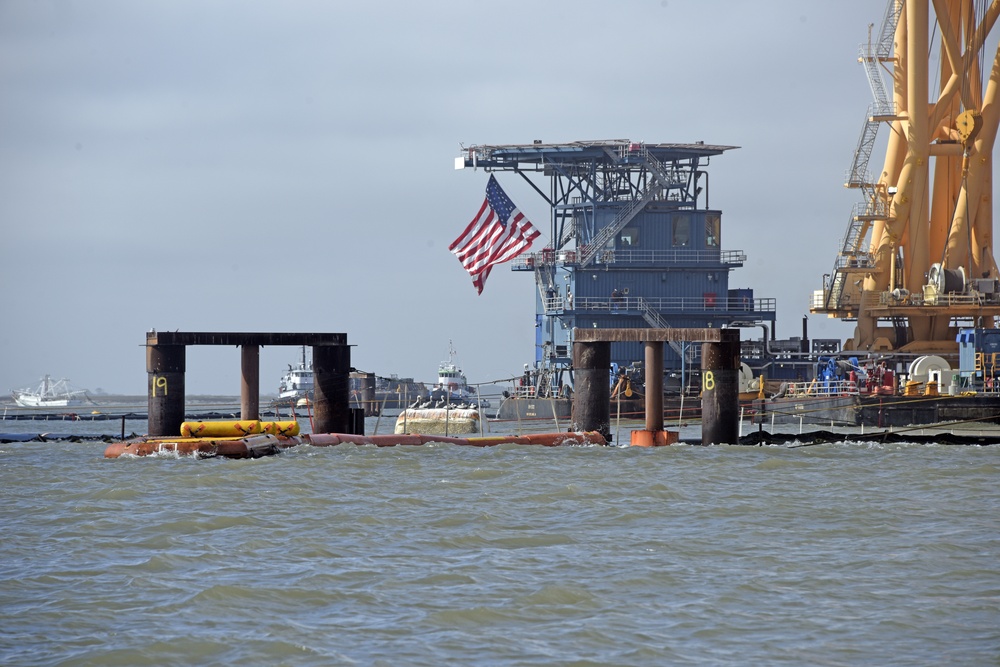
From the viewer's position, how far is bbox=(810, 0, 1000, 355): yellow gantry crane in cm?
6366

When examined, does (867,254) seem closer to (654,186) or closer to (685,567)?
(654,186)

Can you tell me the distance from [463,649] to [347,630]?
4.89 ft

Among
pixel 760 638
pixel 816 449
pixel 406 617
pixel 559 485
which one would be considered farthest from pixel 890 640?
pixel 816 449

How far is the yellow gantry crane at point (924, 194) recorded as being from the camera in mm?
63656

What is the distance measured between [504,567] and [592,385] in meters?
18.6

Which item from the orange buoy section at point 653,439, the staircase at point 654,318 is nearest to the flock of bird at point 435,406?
the orange buoy section at point 653,439

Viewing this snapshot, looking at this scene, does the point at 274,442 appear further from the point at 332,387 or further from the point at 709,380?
the point at 709,380

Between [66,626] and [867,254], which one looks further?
[867,254]

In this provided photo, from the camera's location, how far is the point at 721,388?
34.6m

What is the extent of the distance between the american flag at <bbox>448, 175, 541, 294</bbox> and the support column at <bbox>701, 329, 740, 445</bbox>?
17.0 meters

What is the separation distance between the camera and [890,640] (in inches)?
562

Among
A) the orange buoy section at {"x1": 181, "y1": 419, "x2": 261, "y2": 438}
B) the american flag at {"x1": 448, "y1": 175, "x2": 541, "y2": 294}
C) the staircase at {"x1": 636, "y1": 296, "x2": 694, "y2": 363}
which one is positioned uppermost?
the american flag at {"x1": 448, "y1": 175, "x2": 541, "y2": 294}

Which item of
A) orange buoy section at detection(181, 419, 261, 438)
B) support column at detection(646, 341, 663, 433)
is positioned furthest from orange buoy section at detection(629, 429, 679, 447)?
orange buoy section at detection(181, 419, 261, 438)

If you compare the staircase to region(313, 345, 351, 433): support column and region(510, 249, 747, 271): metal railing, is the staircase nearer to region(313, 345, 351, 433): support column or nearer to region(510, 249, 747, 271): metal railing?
region(510, 249, 747, 271): metal railing
